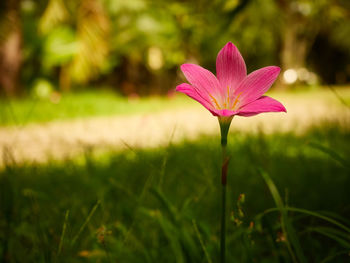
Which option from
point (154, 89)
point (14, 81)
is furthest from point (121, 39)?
point (14, 81)

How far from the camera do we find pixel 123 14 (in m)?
13.3

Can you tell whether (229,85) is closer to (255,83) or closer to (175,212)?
(255,83)

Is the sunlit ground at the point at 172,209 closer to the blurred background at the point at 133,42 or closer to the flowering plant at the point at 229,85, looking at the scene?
the flowering plant at the point at 229,85

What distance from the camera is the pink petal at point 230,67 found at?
55cm

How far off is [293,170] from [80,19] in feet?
30.7

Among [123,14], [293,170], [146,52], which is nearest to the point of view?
[293,170]

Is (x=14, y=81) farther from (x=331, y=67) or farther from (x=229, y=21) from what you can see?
(x=331, y=67)

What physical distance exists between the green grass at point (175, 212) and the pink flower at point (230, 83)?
0.61 ft

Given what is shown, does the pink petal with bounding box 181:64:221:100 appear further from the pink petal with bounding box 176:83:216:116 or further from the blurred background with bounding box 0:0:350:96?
the blurred background with bounding box 0:0:350:96

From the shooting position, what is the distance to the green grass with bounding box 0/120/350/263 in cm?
70

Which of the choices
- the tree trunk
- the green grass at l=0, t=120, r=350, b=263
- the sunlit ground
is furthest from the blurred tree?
the green grass at l=0, t=120, r=350, b=263

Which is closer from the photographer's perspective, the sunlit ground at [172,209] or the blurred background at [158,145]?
the sunlit ground at [172,209]

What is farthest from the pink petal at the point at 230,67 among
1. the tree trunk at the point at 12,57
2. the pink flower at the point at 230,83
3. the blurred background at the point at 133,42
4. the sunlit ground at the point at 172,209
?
the tree trunk at the point at 12,57

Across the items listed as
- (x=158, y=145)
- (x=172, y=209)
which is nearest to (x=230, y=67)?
(x=172, y=209)
